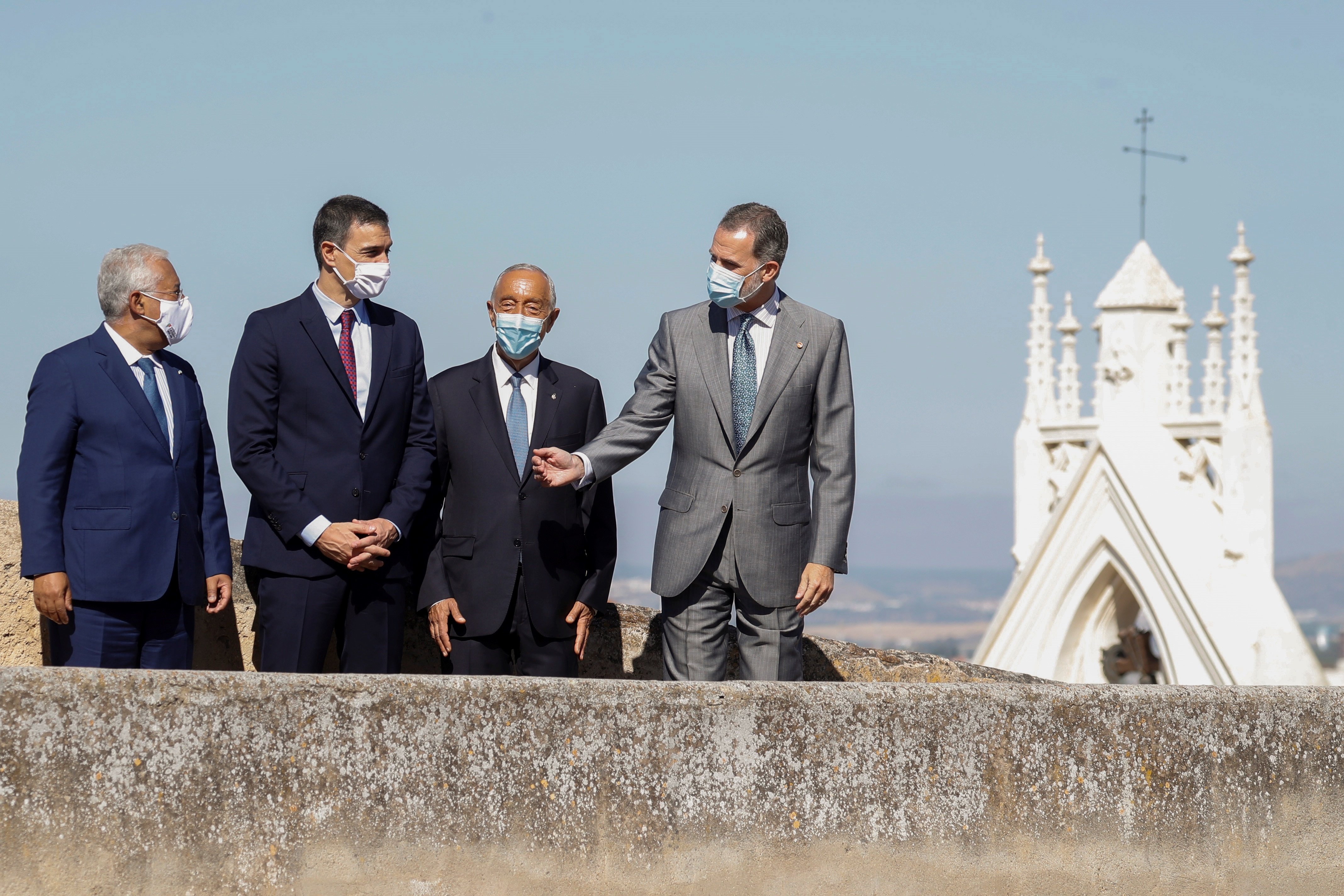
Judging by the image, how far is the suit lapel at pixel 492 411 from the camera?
5.60 meters

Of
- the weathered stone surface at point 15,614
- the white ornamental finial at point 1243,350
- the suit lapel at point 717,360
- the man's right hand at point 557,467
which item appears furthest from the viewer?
the white ornamental finial at point 1243,350

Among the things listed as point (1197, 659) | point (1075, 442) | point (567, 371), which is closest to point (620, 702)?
point (567, 371)

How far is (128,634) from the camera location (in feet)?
16.6

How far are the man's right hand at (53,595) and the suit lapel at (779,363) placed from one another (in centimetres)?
219

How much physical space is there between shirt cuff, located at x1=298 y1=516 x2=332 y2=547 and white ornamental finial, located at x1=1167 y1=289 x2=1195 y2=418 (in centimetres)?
2792

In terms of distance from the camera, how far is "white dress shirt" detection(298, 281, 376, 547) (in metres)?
5.46

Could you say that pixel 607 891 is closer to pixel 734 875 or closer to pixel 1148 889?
pixel 734 875

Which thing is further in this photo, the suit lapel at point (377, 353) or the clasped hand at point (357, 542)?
the suit lapel at point (377, 353)

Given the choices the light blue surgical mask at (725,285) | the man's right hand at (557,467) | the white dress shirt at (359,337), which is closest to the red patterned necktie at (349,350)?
the white dress shirt at (359,337)

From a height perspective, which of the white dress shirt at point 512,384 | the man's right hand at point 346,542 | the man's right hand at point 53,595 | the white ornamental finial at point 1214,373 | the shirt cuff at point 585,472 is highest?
the white ornamental finial at point 1214,373

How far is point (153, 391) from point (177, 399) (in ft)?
0.26

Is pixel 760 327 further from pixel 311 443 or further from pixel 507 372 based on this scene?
pixel 311 443

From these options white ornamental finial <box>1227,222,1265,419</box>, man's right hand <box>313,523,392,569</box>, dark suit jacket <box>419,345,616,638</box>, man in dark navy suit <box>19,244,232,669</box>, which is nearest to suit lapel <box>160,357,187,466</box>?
man in dark navy suit <box>19,244,232,669</box>

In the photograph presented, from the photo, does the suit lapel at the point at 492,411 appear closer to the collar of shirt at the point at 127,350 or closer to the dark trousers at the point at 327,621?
the dark trousers at the point at 327,621
